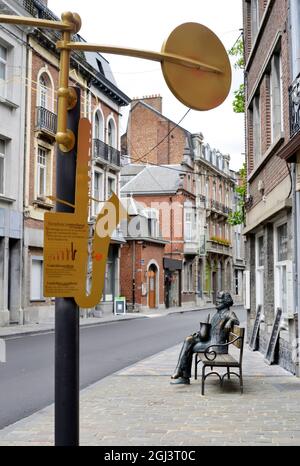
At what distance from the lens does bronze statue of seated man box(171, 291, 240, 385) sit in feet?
28.0

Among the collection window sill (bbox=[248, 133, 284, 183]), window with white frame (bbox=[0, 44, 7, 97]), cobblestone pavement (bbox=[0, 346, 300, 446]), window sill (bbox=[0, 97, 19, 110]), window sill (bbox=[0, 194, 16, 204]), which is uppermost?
window with white frame (bbox=[0, 44, 7, 97])

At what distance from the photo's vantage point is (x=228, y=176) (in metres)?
60.7

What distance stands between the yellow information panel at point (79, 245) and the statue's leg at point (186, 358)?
17.4 feet

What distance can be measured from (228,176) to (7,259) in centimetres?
4172

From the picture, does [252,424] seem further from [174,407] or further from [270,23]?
[270,23]

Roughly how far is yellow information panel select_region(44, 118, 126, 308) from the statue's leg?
5.30 m

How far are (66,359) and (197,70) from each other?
1.73 metres

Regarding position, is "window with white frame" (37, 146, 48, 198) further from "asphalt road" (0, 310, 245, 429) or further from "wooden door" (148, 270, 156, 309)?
"wooden door" (148, 270, 156, 309)

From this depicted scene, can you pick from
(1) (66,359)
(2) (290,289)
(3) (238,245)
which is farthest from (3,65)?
(3) (238,245)

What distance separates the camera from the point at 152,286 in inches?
1559

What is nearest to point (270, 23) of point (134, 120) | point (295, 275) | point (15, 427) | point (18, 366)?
point (295, 275)

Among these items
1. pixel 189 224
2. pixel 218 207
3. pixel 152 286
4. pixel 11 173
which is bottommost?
pixel 152 286

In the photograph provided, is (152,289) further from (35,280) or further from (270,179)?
(270,179)

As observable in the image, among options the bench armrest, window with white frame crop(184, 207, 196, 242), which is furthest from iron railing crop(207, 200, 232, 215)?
the bench armrest
